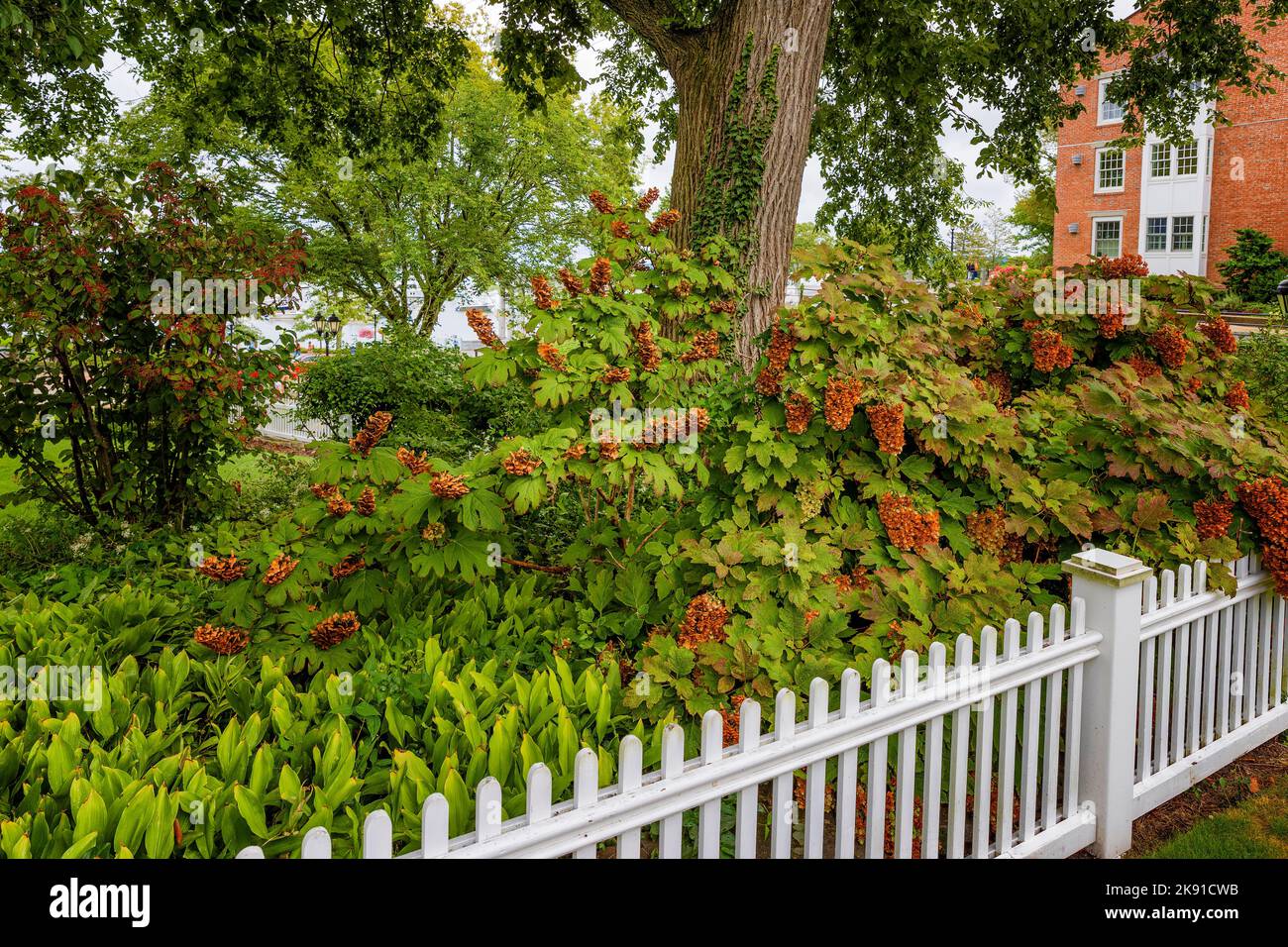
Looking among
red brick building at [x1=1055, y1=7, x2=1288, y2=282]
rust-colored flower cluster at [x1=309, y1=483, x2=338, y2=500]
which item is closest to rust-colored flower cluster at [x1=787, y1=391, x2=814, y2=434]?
rust-colored flower cluster at [x1=309, y1=483, x2=338, y2=500]

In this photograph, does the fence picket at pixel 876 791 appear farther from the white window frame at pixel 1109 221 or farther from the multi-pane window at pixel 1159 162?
the multi-pane window at pixel 1159 162

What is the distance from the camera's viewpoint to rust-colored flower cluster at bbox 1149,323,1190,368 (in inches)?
187

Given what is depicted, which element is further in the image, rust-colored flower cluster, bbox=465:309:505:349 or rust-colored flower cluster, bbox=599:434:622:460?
rust-colored flower cluster, bbox=465:309:505:349

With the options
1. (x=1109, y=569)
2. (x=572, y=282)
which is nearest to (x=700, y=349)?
(x=572, y=282)

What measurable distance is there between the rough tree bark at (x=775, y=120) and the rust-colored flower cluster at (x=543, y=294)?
270 centimetres

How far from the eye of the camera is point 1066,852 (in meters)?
3.33

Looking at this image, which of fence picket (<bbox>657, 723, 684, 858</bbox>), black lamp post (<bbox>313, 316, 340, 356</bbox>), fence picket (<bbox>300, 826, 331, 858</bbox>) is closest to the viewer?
fence picket (<bbox>300, 826, 331, 858</bbox>)

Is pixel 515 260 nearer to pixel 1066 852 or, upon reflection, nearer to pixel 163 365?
pixel 163 365

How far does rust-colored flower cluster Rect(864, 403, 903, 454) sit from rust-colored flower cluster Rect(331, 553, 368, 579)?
257cm

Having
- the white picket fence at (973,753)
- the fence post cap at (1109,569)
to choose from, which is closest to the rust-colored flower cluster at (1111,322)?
the white picket fence at (973,753)

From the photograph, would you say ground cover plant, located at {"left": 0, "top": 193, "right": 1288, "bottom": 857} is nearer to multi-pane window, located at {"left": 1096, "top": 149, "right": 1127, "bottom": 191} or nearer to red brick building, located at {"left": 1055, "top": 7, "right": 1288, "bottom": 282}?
red brick building, located at {"left": 1055, "top": 7, "right": 1288, "bottom": 282}
